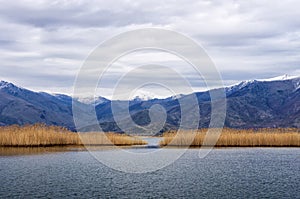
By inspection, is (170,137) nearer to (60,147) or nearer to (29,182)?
(60,147)

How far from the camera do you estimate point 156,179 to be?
35188 millimetres

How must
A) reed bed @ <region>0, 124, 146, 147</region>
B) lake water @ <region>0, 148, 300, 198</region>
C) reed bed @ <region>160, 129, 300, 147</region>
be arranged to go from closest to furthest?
lake water @ <region>0, 148, 300, 198</region> → reed bed @ <region>0, 124, 146, 147</region> → reed bed @ <region>160, 129, 300, 147</region>

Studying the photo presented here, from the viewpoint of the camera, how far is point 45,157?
49.2 metres

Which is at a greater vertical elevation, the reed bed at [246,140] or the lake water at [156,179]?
the reed bed at [246,140]

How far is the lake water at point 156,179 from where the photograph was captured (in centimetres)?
2878

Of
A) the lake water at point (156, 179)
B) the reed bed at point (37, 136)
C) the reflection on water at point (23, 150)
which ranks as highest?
the reed bed at point (37, 136)

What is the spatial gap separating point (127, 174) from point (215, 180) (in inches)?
314

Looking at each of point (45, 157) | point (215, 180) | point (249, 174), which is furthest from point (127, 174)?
point (45, 157)

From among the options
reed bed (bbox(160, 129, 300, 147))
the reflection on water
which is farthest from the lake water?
reed bed (bbox(160, 129, 300, 147))

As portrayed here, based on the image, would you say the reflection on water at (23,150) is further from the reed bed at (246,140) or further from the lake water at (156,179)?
the reed bed at (246,140)

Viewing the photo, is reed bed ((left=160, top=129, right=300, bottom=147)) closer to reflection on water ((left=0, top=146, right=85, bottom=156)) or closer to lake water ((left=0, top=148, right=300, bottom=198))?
lake water ((left=0, top=148, right=300, bottom=198))

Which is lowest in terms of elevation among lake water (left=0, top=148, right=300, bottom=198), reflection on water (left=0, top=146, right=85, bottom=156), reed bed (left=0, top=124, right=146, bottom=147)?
lake water (left=0, top=148, right=300, bottom=198)

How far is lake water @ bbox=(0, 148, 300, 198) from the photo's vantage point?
28781 millimetres

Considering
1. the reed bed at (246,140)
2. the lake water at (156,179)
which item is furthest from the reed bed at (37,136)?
the reed bed at (246,140)
